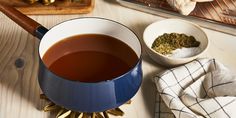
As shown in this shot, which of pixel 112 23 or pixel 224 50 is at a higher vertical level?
pixel 112 23

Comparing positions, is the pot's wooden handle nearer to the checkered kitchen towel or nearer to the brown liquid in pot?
the brown liquid in pot

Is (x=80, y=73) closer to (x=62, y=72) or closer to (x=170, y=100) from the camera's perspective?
(x=62, y=72)

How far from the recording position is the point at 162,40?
1.86 feet

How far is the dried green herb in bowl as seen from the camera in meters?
0.55

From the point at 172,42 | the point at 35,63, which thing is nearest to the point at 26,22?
the point at 35,63

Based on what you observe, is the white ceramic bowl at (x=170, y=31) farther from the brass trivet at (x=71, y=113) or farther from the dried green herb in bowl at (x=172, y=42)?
the brass trivet at (x=71, y=113)

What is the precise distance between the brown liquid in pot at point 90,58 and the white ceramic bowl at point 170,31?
0.08m

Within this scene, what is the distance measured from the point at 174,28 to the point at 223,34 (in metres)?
0.09

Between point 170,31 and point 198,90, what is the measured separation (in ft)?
0.46

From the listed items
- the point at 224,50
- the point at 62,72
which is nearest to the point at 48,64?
the point at 62,72

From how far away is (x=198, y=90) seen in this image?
0.49 meters

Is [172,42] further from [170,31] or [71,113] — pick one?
[71,113]

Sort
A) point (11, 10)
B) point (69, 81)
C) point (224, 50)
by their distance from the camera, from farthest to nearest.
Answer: point (224, 50), point (11, 10), point (69, 81)

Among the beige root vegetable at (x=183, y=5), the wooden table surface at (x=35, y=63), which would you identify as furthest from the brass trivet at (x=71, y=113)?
the beige root vegetable at (x=183, y=5)
